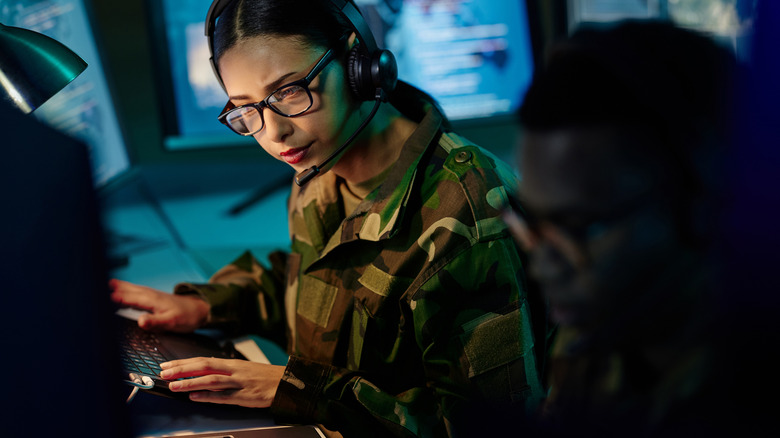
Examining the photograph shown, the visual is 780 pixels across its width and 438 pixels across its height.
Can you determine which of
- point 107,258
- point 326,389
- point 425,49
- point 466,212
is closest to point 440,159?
point 466,212

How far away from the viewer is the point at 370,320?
0.82 meters

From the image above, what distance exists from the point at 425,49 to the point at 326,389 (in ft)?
3.69

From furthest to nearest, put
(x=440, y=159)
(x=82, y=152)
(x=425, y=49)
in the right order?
1. (x=425, y=49)
2. (x=440, y=159)
3. (x=82, y=152)

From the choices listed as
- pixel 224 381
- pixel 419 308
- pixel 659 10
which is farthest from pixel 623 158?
pixel 659 10

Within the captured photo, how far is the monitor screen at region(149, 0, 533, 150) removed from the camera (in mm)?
1654

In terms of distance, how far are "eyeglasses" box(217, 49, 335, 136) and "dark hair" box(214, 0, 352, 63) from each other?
0.03 m

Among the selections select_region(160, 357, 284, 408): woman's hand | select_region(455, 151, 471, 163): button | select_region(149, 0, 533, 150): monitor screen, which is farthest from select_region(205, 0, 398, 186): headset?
select_region(149, 0, 533, 150): monitor screen

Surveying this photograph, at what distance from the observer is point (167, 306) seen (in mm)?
1030

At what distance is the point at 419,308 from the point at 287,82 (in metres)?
0.31

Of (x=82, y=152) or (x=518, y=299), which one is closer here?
(x=82, y=152)

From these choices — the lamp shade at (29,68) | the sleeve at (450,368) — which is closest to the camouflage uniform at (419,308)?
the sleeve at (450,368)

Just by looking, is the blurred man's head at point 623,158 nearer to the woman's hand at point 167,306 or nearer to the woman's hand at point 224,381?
the woman's hand at point 224,381

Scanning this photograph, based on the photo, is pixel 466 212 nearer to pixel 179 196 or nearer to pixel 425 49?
pixel 425 49

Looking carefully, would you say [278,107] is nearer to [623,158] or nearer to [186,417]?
[186,417]
